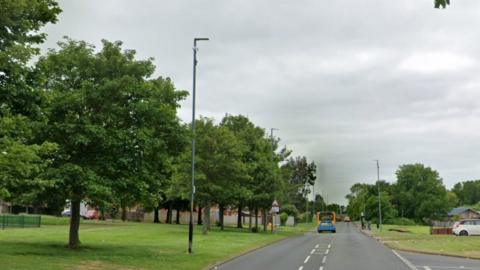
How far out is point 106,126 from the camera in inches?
989

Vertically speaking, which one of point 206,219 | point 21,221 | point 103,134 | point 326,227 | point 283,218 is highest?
point 103,134

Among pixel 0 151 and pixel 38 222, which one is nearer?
pixel 0 151

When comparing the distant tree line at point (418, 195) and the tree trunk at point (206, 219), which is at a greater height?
the distant tree line at point (418, 195)

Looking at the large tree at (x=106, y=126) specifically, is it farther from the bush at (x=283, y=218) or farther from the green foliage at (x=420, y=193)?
the green foliage at (x=420, y=193)

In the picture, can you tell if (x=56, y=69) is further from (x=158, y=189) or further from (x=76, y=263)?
(x=76, y=263)

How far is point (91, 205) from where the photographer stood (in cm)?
2620

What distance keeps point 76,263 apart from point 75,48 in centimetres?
1025

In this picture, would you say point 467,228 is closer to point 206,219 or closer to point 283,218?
point 206,219

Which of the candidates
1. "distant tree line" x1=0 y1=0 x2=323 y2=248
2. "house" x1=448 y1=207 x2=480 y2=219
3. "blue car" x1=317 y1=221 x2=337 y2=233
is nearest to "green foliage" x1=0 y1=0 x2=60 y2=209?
"distant tree line" x1=0 y1=0 x2=323 y2=248

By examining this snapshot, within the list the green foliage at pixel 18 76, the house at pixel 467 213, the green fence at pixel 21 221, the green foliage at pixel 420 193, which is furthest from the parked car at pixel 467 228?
the house at pixel 467 213

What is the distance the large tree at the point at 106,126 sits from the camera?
937 inches

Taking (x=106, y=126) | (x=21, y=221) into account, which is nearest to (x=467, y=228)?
(x=21, y=221)

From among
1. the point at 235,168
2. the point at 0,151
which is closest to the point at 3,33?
the point at 0,151

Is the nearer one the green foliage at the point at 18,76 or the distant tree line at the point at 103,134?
the green foliage at the point at 18,76
